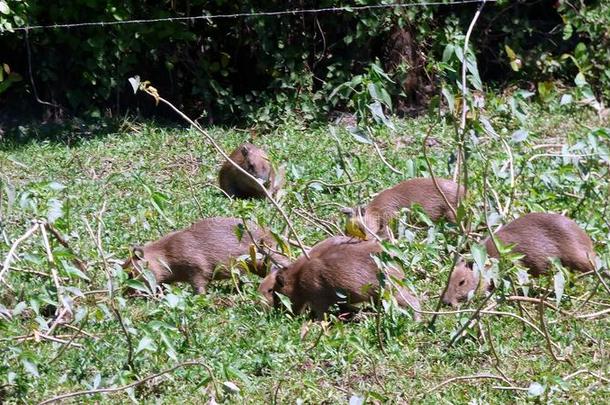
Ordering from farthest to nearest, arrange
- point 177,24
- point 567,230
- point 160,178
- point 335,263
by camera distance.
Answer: point 177,24
point 160,178
point 567,230
point 335,263

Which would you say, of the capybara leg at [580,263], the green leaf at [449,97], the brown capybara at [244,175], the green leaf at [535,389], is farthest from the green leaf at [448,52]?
the brown capybara at [244,175]

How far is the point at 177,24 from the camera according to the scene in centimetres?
1012

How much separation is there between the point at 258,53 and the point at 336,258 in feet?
16.6

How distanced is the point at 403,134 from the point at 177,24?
2382 mm

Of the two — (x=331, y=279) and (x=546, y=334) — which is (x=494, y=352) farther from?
(x=331, y=279)

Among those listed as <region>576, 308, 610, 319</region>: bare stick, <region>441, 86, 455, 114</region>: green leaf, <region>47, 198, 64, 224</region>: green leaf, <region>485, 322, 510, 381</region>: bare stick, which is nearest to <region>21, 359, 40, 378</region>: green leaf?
<region>47, 198, 64, 224</region>: green leaf

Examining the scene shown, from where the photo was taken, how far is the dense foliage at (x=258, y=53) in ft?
33.0

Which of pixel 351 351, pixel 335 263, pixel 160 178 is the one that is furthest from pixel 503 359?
pixel 160 178

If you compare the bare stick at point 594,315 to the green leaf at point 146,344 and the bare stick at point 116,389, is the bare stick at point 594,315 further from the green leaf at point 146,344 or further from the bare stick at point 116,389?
the green leaf at point 146,344

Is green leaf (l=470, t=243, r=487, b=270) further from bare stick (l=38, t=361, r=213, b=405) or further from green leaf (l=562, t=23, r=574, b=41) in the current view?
green leaf (l=562, t=23, r=574, b=41)

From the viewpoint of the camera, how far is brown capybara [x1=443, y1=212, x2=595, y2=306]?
5980 millimetres

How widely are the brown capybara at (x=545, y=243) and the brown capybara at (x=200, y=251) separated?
1284mm

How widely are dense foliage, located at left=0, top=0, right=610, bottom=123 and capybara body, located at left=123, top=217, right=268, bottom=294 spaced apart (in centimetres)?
366

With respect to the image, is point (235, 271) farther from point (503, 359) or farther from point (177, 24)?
point (177, 24)
